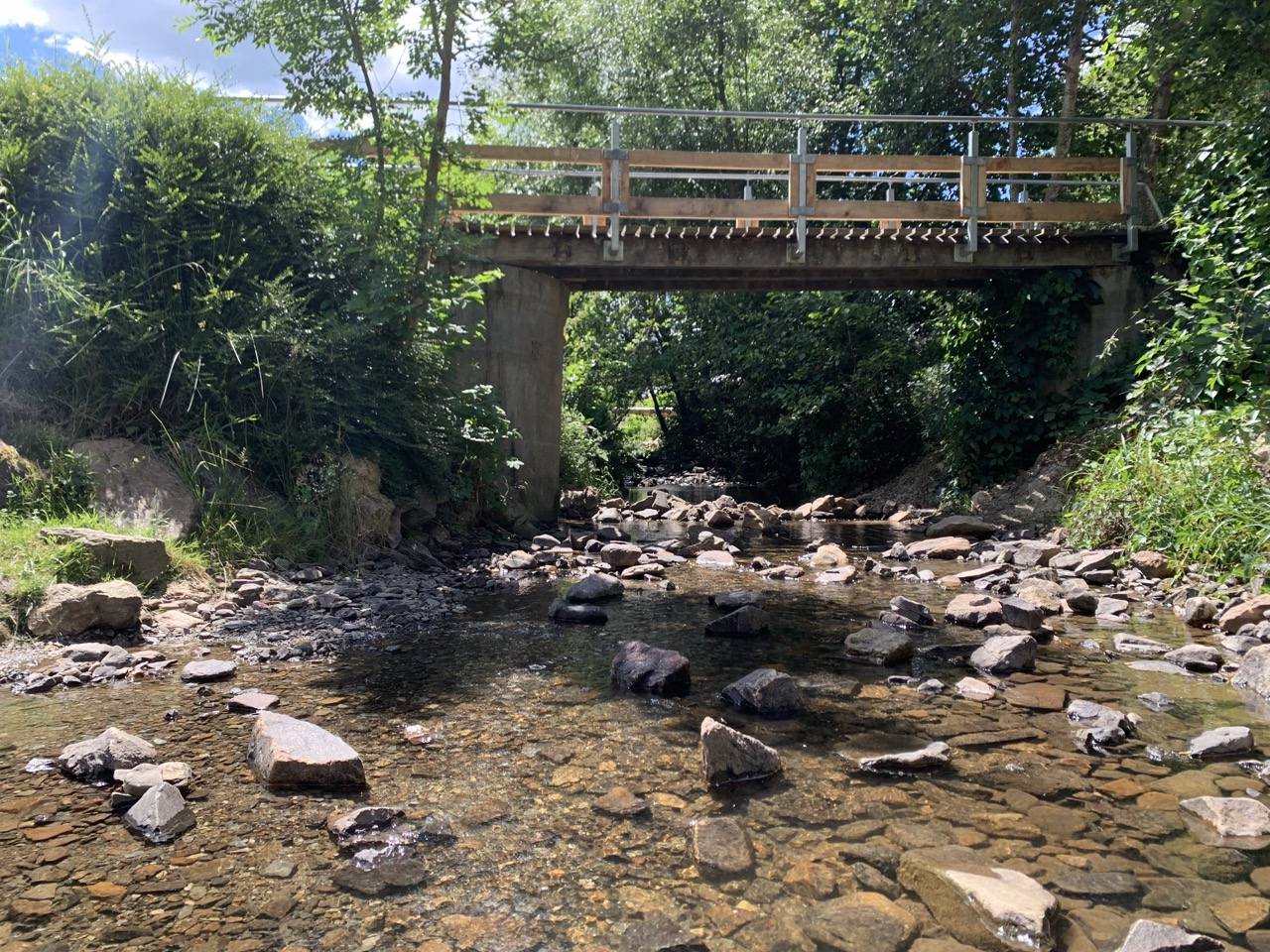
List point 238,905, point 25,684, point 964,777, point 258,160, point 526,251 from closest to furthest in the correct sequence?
point 238,905 < point 964,777 < point 25,684 < point 258,160 < point 526,251

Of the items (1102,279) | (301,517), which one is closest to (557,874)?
(301,517)

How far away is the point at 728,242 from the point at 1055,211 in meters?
5.25

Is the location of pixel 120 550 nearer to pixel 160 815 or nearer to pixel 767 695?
pixel 160 815

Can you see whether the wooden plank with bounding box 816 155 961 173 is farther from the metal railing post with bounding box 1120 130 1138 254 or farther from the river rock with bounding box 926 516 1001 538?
the river rock with bounding box 926 516 1001 538

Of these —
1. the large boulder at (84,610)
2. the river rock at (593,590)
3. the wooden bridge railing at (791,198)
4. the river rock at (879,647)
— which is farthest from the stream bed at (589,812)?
the wooden bridge railing at (791,198)

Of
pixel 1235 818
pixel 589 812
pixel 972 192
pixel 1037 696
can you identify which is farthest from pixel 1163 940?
pixel 972 192

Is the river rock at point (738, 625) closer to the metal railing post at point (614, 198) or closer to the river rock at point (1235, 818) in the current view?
the river rock at point (1235, 818)

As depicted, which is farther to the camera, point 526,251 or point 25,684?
point 526,251

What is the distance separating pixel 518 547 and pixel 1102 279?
10.3 m

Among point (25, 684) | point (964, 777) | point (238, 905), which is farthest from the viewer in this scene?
point (25, 684)

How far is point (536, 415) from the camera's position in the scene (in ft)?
43.0

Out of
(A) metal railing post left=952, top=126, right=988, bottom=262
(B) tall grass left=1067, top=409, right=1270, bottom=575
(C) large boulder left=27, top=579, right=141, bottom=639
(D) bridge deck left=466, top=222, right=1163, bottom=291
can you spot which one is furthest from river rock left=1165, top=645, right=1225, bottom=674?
(A) metal railing post left=952, top=126, right=988, bottom=262

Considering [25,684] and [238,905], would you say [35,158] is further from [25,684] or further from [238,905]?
[238,905]

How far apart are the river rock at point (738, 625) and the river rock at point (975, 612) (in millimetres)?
1678
